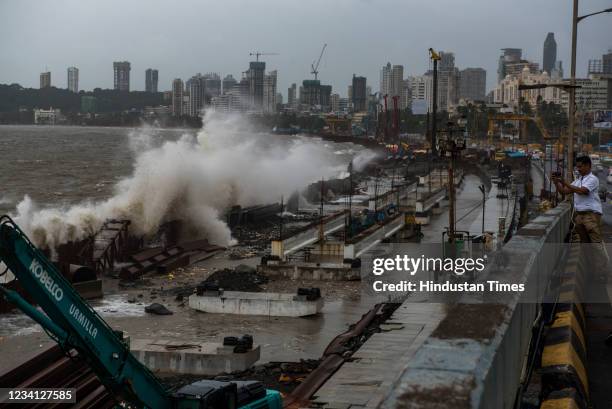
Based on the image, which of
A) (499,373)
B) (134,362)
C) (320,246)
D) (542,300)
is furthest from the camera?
(320,246)

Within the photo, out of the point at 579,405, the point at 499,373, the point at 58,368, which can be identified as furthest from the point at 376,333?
the point at 499,373

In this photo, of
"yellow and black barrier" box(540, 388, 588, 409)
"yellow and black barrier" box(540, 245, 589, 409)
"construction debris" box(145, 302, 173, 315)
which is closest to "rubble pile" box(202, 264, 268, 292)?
"construction debris" box(145, 302, 173, 315)

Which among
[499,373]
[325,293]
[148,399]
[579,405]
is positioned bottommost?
[325,293]

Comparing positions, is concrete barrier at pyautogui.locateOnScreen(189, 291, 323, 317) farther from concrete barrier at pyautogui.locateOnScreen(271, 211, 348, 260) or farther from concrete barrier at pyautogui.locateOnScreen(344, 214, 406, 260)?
concrete barrier at pyautogui.locateOnScreen(344, 214, 406, 260)

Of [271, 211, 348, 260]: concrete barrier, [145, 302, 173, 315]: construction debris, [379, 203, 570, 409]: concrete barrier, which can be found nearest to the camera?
[379, 203, 570, 409]: concrete barrier

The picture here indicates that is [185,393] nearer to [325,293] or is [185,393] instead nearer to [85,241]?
[325,293]

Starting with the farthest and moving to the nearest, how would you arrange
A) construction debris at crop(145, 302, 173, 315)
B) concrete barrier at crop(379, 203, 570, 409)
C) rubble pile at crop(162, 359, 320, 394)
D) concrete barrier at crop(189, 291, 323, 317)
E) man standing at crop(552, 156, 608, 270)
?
construction debris at crop(145, 302, 173, 315), concrete barrier at crop(189, 291, 323, 317), rubble pile at crop(162, 359, 320, 394), man standing at crop(552, 156, 608, 270), concrete barrier at crop(379, 203, 570, 409)

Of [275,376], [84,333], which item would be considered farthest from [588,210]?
[275,376]

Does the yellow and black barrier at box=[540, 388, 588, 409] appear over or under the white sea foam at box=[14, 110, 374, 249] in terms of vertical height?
over
